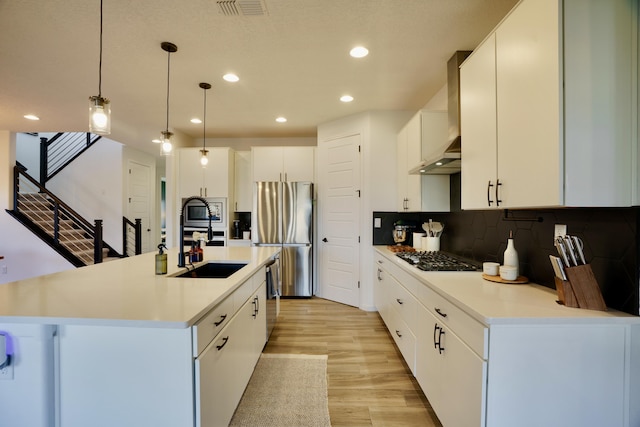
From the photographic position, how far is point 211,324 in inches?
53.0

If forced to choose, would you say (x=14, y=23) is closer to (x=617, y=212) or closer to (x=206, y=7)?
(x=206, y=7)

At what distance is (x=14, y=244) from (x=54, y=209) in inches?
32.2

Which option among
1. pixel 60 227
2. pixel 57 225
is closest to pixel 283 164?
pixel 57 225

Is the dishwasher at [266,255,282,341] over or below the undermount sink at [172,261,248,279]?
below

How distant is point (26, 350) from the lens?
1.17 metres

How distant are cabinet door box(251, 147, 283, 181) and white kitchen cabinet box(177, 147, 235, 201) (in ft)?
1.60

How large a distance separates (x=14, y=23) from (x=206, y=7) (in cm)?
143

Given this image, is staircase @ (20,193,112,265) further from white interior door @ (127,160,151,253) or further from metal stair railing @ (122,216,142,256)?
white interior door @ (127,160,151,253)

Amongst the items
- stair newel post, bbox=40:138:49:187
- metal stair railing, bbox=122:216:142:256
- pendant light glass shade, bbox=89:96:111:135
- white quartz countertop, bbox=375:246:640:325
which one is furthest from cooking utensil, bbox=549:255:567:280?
stair newel post, bbox=40:138:49:187

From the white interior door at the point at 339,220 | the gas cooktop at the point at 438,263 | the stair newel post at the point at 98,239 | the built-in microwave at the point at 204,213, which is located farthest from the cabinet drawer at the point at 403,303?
the stair newel post at the point at 98,239

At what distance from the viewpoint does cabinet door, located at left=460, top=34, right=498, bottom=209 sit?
1.62 meters

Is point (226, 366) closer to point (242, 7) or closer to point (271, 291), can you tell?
point (271, 291)

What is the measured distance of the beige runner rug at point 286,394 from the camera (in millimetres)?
1850

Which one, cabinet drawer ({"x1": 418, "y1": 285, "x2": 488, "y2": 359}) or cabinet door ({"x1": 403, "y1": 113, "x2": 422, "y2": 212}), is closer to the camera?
cabinet drawer ({"x1": 418, "y1": 285, "x2": 488, "y2": 359})
